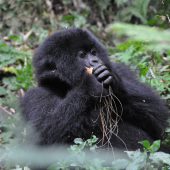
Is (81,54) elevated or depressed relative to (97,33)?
depressed

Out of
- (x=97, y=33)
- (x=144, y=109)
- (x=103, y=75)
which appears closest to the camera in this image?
(x=103, y=75)

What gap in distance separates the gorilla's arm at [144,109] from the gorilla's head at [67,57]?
0.29m

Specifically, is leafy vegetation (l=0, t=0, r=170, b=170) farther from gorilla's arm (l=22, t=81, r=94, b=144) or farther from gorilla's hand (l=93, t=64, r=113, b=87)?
gorilla's hand (l=93, t=64, r=113, b=87)

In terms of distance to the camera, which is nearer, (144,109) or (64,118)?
(64,118)

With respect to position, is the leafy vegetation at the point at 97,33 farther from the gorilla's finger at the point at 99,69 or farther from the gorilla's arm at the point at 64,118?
the gorilla's finger at the point at 99,69

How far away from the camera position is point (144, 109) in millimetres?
4102

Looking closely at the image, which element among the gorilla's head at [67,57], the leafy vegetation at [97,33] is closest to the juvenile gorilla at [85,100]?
the gorilla's head at [67,57]

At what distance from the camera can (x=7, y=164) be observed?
3.94m

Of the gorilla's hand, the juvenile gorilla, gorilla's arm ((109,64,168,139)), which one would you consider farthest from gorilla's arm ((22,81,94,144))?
gorilla's arm ((109,64,168,139))

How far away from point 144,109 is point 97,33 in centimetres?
355

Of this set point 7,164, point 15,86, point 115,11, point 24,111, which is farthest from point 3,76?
point 115,11

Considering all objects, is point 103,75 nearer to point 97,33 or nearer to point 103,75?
point 103,75

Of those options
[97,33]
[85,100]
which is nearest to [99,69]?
[85,100]

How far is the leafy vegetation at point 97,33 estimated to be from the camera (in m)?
2.68
